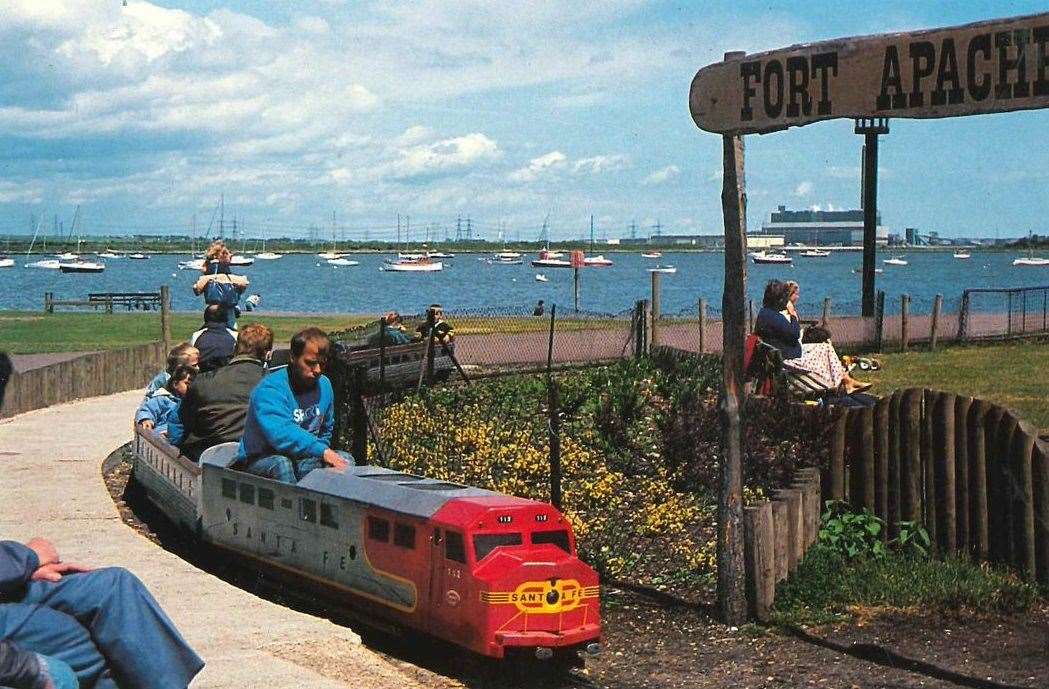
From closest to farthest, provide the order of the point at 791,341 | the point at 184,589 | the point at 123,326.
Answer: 1. the point at 184,589
2. the point at 791,341
3. the point at 123,326

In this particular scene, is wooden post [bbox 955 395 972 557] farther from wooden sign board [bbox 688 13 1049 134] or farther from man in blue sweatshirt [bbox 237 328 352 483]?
man in blue sweatshirt [bbox 237 328 352 483]

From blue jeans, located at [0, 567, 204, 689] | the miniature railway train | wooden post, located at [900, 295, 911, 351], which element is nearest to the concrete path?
the miniature railway train

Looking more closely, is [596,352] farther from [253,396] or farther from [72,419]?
[253,396]

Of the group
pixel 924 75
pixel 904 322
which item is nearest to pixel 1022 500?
pixel 924 75

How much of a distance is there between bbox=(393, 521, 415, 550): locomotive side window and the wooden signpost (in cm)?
261

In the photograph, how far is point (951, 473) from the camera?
463 inches

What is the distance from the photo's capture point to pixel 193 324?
150ft

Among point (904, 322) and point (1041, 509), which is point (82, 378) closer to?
point (904, 322)

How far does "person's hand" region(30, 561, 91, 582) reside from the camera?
591 cm

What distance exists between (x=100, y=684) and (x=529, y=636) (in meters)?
3.26

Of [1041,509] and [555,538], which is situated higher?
[555,538]

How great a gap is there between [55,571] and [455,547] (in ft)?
10.8

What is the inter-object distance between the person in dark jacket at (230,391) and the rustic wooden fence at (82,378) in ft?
31.8

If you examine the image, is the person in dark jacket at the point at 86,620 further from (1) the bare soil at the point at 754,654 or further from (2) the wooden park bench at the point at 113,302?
(2) the wooden park bench at the point at 113,302
